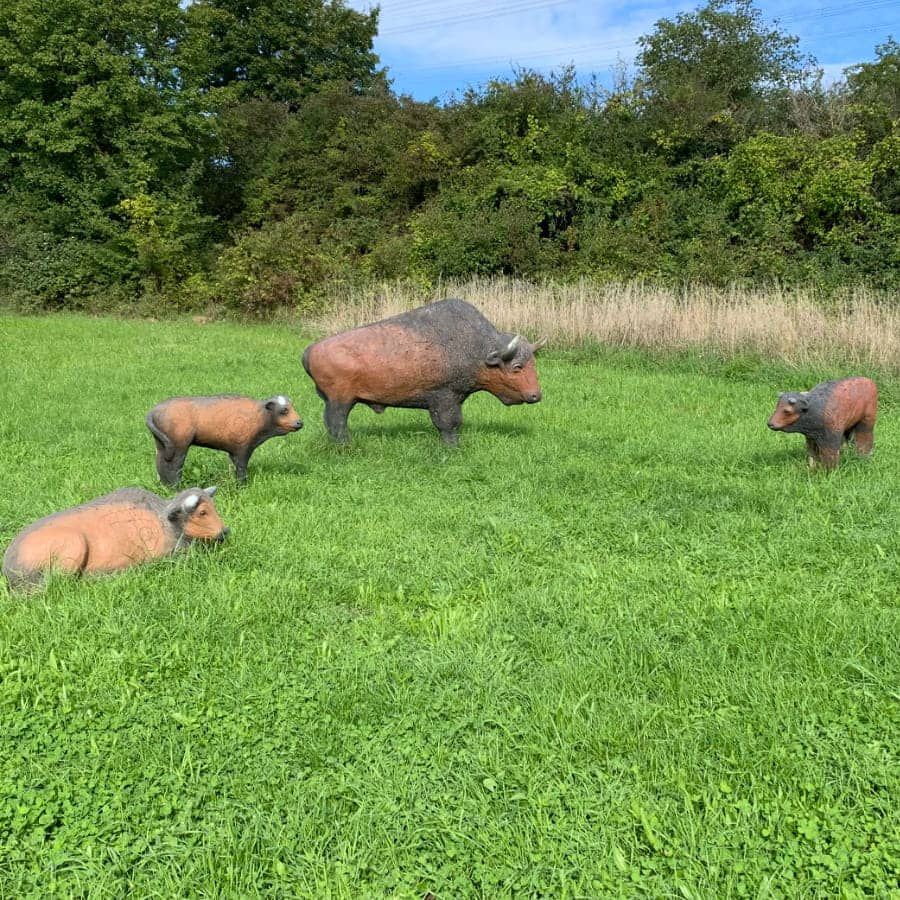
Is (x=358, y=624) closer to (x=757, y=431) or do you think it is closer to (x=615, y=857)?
(x=615, y=857)

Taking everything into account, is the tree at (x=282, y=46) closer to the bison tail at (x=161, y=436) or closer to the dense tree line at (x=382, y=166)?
the dense tree line at (x=382, y=166)

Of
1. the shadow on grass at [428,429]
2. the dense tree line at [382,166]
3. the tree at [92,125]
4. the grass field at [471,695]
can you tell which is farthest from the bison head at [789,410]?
the tree at [92,125]

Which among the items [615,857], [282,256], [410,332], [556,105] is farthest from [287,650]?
[556,105]

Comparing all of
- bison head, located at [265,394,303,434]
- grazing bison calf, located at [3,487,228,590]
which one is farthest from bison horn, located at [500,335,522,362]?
grazing bison calf, located at [3,487,228,590]

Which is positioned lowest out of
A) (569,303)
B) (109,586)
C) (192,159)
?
(109,586)

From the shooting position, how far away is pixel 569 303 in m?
14.7

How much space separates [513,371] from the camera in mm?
A: 7180

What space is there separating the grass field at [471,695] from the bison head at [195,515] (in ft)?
0.50

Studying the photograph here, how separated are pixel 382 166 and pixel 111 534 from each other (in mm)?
24155

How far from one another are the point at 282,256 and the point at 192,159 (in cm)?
809

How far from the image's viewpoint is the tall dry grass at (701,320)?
37.0ft

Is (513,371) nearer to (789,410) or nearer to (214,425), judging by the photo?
(789,410)

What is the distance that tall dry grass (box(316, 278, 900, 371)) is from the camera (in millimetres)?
11289

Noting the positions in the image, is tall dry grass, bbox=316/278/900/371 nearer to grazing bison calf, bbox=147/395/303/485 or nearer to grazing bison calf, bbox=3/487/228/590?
grazing bison calf, bbox=147/395/303/485
